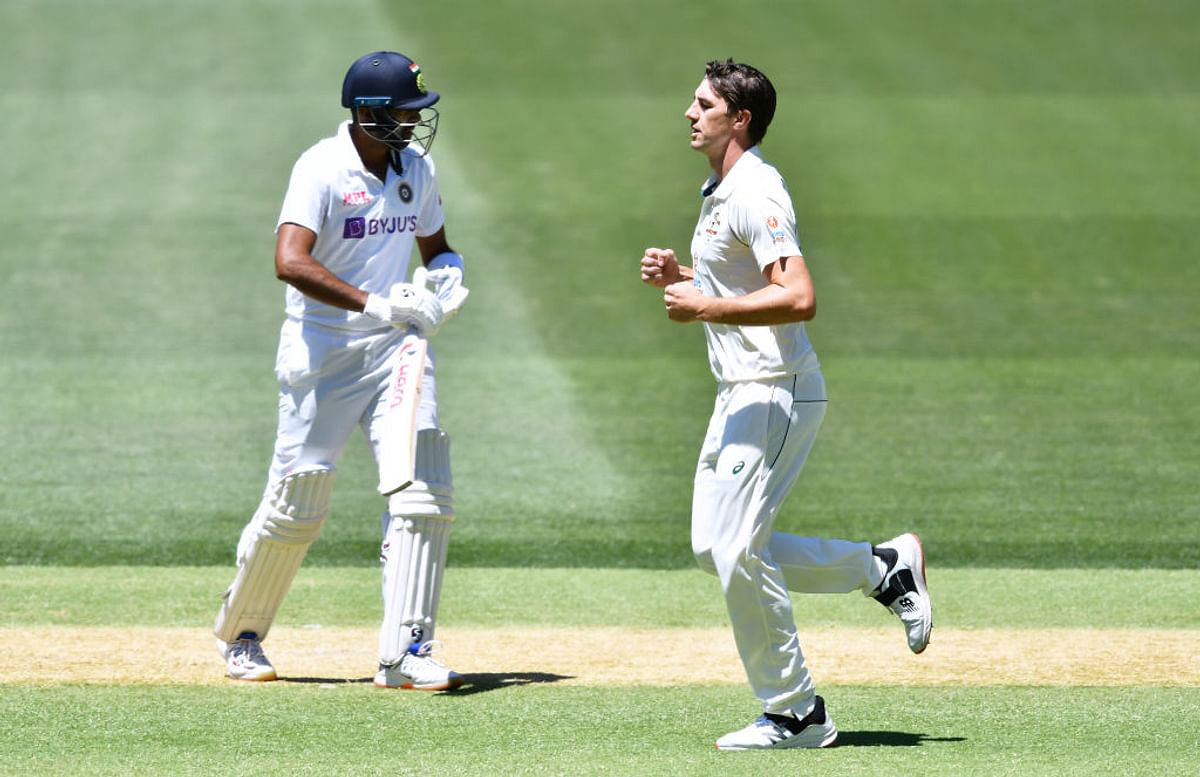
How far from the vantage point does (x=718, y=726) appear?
245 inches

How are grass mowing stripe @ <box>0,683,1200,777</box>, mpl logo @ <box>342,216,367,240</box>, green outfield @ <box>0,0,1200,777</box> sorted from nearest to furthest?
grass mowing stripe @ <box>0,683,1200,777</box>, green outfield @ <box>0,0,1200,777</box>, mpl logo @ <box>342,216,367,240</box>

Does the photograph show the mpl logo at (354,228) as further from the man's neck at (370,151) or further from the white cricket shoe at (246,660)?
the white cricket shoe at (246,660)

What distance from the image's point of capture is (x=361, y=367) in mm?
7074

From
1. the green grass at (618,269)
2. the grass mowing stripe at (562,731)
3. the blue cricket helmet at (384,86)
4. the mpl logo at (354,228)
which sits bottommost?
the green grass at (618,269)

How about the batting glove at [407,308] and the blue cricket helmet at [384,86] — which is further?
the blue cricket helmet at [384,86]

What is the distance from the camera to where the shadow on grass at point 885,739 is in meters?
5.92

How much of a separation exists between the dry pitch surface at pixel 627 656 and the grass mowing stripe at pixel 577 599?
21 cm

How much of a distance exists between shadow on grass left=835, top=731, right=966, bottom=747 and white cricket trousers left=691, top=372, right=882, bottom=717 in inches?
8.6

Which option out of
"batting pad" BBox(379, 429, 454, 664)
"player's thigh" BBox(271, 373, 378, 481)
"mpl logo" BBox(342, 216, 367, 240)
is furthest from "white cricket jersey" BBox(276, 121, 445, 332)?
"batting pad" BBox(379, 429, 454, 664)

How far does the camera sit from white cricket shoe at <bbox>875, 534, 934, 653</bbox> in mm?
6312

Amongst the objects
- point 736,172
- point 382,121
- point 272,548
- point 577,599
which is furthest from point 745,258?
point 577,599

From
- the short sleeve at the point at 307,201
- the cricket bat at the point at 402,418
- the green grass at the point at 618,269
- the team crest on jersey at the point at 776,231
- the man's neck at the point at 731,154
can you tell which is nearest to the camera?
the team crest on jersey at the point at 776,231

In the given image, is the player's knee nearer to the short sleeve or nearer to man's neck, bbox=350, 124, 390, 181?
the short sleeve

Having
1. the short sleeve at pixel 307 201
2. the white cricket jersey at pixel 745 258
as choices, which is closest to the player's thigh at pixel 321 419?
the short sleeve at pixel 307 201
